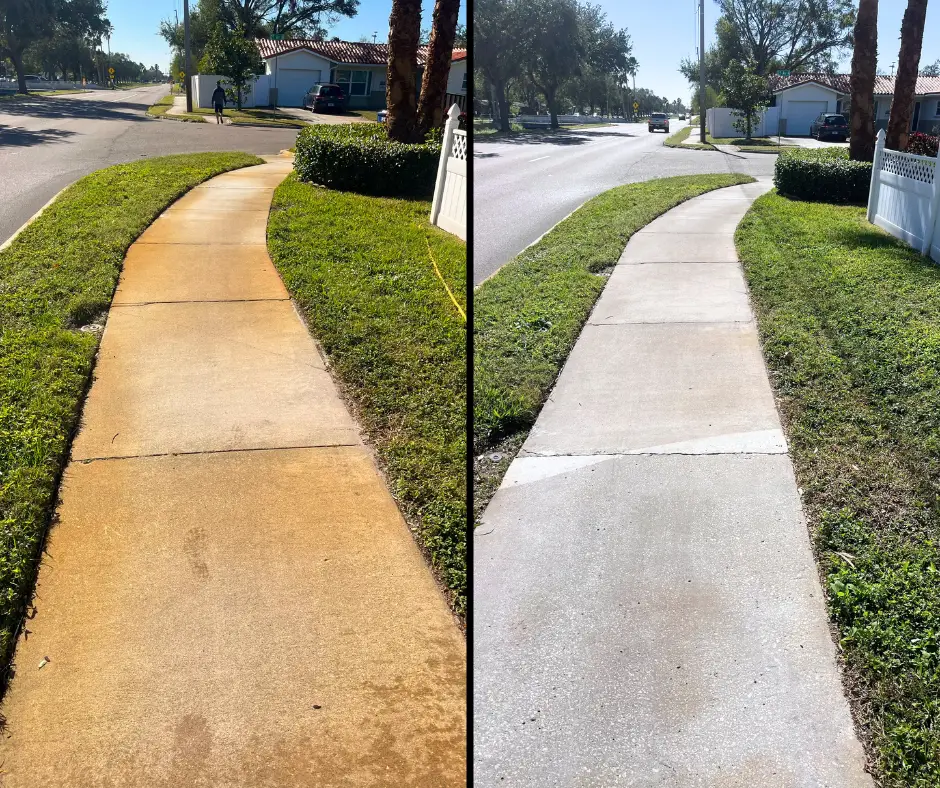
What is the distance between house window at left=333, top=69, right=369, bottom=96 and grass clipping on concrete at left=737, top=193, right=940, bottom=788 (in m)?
2.46

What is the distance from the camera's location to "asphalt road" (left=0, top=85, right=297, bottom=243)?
454 inches

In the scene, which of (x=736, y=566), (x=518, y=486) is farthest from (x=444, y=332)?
(x=736, y=566)

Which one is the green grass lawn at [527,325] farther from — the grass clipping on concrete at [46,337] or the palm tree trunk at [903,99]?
the palm tree trunk at [903,99]

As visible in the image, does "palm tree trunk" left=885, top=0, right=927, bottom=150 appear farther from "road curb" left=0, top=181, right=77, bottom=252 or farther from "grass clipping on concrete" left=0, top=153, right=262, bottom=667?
"road curb" left=0, top=181, right=77, bottom=252

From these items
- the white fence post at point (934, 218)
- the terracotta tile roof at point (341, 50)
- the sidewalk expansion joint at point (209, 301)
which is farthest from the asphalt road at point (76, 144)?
the white fence post at point (934, 218)

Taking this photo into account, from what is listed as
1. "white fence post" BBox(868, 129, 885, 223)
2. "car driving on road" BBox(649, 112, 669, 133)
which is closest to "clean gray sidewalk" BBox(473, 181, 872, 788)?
"white fence post" BBox(868, 129, 885, 223)

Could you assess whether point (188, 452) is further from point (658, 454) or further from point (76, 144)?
point (76, 144)

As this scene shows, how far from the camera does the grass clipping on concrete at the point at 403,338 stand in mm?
3527

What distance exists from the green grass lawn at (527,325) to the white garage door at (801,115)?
41.2m

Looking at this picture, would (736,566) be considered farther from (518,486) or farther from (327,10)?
(327,10)

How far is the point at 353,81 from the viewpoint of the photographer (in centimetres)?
339

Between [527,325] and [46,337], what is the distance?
300cm

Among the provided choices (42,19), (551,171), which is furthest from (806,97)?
(42,19)

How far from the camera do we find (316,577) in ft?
9.75
